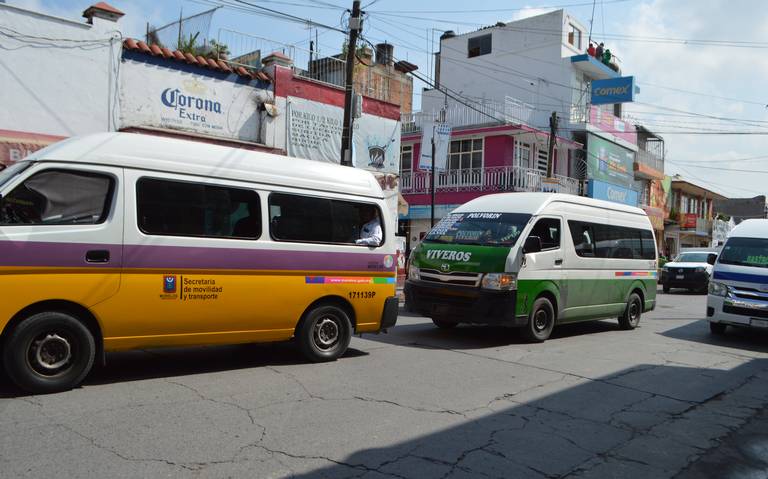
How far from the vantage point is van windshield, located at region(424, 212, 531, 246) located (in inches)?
384

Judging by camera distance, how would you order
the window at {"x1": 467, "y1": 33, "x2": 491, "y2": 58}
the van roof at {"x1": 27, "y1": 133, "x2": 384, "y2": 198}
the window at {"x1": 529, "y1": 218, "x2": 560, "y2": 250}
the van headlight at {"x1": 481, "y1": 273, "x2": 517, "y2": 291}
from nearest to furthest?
the van roof at {"x1": 27, "y1": 133, "x2": 384, "y2": 198}
the van headlight at {"x1": 481, "y1": 273, "x2": 517, "y2": 291}
the window at {"x1": 529, "y1": 218, "x2": 560, "y2": 250}
the window at {"x1": 467, "y1": 33, "x2": 491, "y2": 58}

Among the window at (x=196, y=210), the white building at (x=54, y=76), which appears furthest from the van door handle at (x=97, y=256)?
the white building at (x=54, y=76)

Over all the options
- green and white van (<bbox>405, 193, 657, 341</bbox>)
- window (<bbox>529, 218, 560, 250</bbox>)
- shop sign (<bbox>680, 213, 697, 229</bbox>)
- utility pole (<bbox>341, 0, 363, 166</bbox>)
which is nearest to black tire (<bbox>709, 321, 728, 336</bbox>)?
green and white van (<bbox>405, 193, 657, 341</bbox>)

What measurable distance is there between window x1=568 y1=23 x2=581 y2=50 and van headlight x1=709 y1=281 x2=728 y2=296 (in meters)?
26.7

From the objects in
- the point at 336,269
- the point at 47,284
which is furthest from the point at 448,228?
the point at 47,284

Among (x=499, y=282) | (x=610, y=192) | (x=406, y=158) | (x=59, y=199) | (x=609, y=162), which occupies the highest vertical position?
(x=609, y=162)

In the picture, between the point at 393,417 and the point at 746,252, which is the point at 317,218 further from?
the point at 746,252

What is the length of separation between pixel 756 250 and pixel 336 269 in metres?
8.53

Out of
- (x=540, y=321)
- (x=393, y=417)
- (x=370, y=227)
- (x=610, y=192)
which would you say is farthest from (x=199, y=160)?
(x=610, y=192)

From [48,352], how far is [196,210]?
1969 mm

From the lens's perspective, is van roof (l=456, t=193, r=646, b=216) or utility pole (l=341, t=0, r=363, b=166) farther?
utility pole (l=341, t=0, r=363, b=166)

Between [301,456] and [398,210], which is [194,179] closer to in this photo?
[301,456]

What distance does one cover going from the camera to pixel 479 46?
37844 millimetres

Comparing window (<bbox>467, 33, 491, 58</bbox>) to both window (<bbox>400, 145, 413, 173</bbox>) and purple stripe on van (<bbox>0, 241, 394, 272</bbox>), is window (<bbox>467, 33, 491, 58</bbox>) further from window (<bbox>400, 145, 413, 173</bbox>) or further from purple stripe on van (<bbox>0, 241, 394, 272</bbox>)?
purple stripe on van (<bbox>0, 241, 394, 272</bbox>)
